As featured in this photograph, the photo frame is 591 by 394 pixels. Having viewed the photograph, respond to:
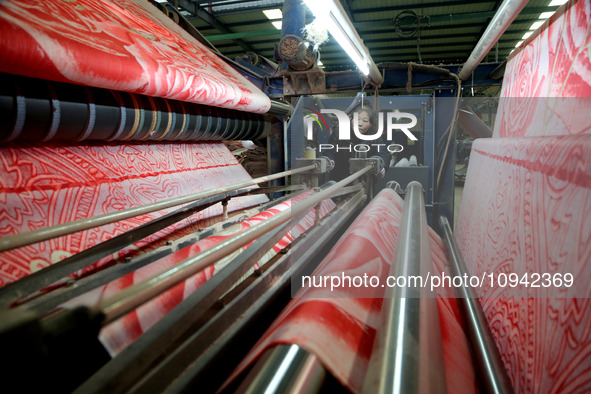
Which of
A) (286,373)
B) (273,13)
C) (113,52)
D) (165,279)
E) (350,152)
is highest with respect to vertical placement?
(273,13)

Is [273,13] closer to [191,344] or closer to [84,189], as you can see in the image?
[84,189]

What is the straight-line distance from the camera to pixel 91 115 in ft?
3.94

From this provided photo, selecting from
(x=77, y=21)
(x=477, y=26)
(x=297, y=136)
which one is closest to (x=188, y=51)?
(x=77, y=21)

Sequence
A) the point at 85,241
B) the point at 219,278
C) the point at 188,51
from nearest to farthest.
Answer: the point at 219,278 < the point at 85,241 < the point at 188,51

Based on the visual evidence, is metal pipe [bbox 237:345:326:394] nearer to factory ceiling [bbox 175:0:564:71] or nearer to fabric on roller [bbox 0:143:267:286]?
fabric on roller [bbox 0:143:267:286]

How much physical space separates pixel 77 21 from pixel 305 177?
1503 mm

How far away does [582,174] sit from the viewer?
20.6 inches

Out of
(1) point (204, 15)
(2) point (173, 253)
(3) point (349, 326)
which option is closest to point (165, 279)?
(3) point (349, 326)

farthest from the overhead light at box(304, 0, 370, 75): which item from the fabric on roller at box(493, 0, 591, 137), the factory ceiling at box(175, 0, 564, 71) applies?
the factory ceiling at box(175, 0, 564, 71)

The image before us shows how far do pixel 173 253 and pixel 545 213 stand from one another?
39.3 inches

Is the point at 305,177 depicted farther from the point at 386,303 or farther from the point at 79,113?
the point at 386,303

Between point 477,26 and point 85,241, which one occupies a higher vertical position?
point 477,26

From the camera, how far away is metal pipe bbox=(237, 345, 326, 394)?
0.50 meters

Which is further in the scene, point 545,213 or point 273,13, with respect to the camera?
point 273,13
